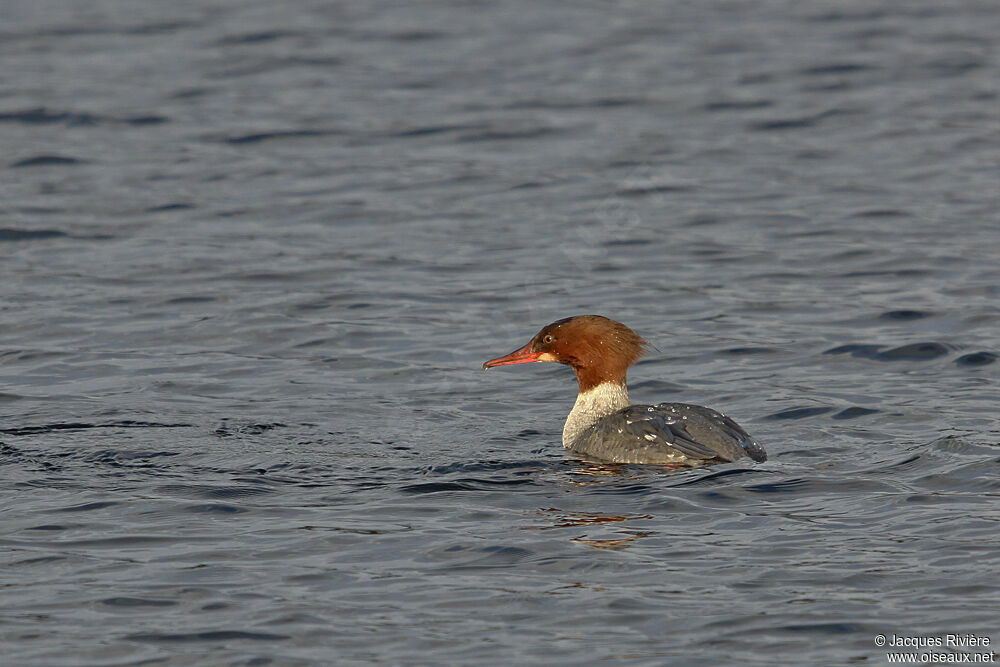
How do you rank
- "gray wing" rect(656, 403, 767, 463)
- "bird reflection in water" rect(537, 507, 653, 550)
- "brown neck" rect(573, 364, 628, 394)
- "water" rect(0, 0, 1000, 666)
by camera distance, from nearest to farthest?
"water" rect(0, 0, 1000, 666) → "bird reflection in water" rect(537, 507, 653, 550) → "gray wing" rect(656, 403, 767, 463) → "brown neck" rect(573, 364, 628, 394)

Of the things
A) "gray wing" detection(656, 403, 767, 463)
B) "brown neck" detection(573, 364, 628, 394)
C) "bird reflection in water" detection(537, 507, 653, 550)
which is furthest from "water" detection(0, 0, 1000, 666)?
"brown neck" detection(573, 364, 628, 394)

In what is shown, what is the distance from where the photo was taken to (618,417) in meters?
11.0

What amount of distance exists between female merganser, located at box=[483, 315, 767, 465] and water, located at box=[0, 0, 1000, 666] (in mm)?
211

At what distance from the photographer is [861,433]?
11195 millimetres

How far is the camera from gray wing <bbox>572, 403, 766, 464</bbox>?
10.4 m

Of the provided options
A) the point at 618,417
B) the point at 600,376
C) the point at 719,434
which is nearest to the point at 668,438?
the point at 719,434

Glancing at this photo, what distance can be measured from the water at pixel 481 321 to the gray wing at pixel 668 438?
190 mm

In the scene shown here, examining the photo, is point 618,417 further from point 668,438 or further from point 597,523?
point 597,523

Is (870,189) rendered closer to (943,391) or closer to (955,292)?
(955,292)

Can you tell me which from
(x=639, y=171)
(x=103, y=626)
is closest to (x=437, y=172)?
(x=639, y=171)

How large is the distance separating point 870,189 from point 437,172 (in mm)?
5303

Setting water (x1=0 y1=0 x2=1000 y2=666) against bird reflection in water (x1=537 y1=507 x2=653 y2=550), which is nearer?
water (x1=0 y1=0 x2=1000 y2=666)

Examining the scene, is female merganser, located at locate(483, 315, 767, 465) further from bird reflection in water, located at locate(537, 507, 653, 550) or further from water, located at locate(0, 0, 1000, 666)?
bird reflection in water, located at locate(537, 507, 653, 550)

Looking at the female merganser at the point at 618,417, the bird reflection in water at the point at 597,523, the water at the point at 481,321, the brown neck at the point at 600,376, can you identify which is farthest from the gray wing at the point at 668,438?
the bird reflection in water at the point at 597,523
